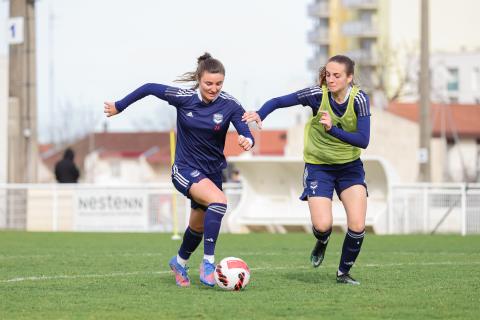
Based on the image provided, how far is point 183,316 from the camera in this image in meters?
8.22

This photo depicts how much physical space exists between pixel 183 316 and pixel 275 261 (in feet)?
20.5

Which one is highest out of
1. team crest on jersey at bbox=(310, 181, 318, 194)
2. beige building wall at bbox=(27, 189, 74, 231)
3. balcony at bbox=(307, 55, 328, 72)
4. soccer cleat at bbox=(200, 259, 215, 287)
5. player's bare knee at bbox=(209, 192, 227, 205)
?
balcony at bbox=(307, 55, 328, 72)

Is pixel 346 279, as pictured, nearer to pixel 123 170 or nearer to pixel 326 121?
pixel 326 121

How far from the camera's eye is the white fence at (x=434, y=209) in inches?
1010

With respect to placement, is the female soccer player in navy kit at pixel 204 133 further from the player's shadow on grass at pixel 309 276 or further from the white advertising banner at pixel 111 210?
the white advertising banner at pixel 111 210

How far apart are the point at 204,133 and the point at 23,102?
1980cm

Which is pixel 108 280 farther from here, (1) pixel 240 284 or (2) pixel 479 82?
(2) pixel 479 82

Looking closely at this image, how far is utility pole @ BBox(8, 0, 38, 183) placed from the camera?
1141 inches

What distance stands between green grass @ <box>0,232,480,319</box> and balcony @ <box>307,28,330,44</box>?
81.4 metres

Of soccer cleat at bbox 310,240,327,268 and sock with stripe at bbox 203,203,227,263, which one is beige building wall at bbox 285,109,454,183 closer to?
soccer cleat at bbox 310,240,327,268

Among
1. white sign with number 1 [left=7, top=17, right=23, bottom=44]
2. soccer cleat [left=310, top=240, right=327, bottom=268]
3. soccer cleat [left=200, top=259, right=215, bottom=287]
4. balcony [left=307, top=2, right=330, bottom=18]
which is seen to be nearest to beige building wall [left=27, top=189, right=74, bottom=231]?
white sign with number 1 [left=7, top=17, right=23, bottom=44]

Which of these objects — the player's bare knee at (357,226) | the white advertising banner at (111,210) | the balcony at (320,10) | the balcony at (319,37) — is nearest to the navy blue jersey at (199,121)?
the player's bare knee at (357,226)

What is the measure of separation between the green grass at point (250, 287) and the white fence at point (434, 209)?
8.00m

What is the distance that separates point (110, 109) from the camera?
10.6 metres
